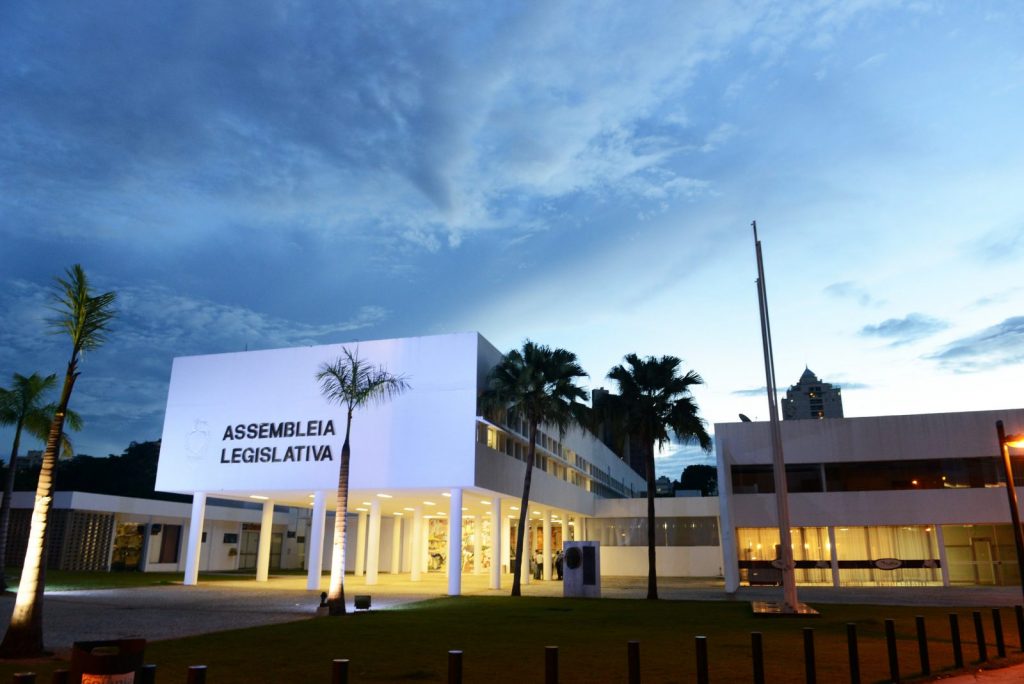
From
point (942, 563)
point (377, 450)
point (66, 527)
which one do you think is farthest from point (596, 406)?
point (66, 527)

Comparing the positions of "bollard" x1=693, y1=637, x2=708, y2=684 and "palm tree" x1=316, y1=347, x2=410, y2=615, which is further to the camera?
"palm tree" x1=316, y1=347, x2=410, y2=615

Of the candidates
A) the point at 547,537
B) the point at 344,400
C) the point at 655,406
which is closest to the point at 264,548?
the point at 547,537

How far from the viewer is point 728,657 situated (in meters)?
12.6

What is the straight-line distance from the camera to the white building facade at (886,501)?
3659cm

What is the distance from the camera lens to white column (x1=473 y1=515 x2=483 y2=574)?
166 feet

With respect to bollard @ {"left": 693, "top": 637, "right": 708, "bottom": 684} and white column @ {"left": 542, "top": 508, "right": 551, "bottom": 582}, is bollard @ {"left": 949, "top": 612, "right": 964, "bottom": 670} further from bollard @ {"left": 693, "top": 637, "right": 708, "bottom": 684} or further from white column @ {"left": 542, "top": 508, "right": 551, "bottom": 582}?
white column @ {"left": 542, "top": 508, "right": 551, "bottom": 582}

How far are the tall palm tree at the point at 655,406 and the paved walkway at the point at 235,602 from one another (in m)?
6.47

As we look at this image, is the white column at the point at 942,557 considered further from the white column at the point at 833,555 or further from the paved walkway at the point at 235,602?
the white column at the point at 833,555

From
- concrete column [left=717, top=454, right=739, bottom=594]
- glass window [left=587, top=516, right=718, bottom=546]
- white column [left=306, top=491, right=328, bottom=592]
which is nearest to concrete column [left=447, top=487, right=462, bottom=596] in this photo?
white column [left=306, top=491, right=328, bottom=592]

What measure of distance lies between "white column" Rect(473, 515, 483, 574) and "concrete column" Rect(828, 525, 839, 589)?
22877mm

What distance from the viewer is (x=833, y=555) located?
122 feet

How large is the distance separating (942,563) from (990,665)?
1153 inches

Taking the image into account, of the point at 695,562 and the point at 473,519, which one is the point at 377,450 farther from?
the point at 695,562

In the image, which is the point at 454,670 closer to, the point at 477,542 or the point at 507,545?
the point at 507,545
